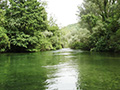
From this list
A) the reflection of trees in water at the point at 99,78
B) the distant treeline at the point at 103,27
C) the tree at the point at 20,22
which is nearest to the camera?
the reflection of trees in water at the point at 99,78

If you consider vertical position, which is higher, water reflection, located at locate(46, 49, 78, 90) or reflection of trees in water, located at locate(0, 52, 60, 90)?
reflection of trees in water, located at locate(0, 52, 60, 90)

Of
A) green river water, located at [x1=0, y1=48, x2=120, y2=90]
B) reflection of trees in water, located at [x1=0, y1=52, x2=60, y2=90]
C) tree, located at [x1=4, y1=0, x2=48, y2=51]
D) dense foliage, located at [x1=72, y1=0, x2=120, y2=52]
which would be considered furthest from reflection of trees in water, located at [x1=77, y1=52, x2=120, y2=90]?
tree, located at [x1=4, y1=0, x2=48, y2=51]

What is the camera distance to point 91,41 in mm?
30016

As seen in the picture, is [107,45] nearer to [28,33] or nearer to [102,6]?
[102,6]

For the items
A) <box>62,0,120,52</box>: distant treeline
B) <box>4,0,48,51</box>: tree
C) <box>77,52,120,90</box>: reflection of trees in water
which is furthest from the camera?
<box>4,0,48,51</box>: tree

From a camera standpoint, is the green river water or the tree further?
the tree

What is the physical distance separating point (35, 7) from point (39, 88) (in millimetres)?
28572

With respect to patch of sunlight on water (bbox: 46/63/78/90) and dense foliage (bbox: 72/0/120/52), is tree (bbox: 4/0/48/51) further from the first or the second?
patch of sunlight on water (bbox: 46/63/78/90)

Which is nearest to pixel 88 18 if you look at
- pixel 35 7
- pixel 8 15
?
pixel 35 7

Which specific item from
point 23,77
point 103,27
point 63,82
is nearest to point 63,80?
point 63,82

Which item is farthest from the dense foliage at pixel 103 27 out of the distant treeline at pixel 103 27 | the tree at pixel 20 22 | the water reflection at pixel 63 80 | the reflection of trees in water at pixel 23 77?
the reflection of trees in water at pixel 23 77

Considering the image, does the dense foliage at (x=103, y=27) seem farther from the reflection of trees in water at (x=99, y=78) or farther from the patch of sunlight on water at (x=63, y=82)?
the patch of sunlight on water at (x=63, y=82)

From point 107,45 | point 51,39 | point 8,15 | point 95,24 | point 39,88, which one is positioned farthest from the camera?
point 51,39

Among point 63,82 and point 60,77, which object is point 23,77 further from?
point 63,82
